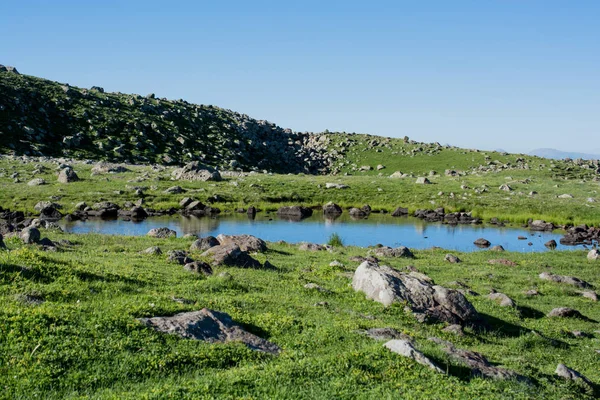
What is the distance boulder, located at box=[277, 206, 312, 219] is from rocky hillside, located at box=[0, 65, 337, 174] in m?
47.5

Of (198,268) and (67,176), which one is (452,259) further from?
(67,176)

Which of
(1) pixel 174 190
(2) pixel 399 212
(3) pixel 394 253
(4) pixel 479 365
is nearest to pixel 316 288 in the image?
(4) pixel 479 365

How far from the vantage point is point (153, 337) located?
13.3m

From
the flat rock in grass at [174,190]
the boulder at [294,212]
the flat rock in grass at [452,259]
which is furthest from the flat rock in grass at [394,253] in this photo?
the flat rock in grass at [174,190]

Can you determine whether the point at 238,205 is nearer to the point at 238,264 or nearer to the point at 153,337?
the point at 238,264

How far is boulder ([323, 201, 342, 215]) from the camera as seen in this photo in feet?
241

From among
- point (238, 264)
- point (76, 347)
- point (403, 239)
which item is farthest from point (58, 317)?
point (403, 239)

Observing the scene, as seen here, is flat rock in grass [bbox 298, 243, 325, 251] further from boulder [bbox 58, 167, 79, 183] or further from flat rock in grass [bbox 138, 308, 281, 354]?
boulder [bbox 58, 167, 79, 183]

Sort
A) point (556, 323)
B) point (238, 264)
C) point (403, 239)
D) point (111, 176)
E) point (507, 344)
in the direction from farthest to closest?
point (111, 176)
point (403, 239)
point (238, 264)
point (556, 323)
point (507, 344)

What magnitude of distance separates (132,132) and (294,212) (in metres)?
62.4

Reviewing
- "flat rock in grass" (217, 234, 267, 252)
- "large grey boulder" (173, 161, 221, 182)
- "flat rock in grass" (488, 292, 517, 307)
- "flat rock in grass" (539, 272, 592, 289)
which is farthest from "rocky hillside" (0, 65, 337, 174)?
"flat rock in grass" (488, 292, 517, 307)

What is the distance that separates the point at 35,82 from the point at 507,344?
13272 centimetres

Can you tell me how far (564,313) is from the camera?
23.8 metres

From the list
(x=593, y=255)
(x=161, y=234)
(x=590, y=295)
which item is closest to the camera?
(x=590, y=295)
